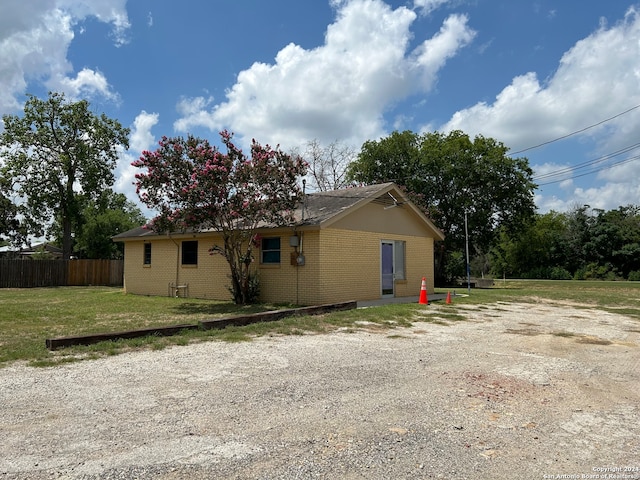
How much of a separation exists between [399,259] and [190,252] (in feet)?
26.3

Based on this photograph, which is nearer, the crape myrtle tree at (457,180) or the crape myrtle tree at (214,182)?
the crape myrtle tree at (214,182)

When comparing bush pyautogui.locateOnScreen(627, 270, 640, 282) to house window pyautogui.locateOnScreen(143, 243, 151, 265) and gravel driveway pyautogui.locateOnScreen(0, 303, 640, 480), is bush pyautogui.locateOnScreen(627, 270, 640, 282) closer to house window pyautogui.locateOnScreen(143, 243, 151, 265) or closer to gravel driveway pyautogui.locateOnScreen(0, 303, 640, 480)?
gravel driveway pyautogui.locateOnScreen(0, 303, 640, 480)

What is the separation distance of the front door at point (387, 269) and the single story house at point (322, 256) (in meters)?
0.04

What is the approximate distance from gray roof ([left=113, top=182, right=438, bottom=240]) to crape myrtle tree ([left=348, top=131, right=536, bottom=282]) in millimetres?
14275

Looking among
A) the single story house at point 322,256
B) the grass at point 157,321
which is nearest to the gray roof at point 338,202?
the single story house at point 322,256

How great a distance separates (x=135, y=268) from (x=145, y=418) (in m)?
17.5

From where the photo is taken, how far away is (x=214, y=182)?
494 inches

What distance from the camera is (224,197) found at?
12945 millimetres

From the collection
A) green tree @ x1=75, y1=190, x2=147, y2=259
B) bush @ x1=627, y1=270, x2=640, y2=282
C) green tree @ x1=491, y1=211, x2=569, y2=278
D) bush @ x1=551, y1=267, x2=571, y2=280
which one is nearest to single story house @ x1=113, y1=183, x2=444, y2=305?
green tree @ x1=75, y1=190, x2=147, y2=259

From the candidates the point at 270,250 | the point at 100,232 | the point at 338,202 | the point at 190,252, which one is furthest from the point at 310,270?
the point at 100,232

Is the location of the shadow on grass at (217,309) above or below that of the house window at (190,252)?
below

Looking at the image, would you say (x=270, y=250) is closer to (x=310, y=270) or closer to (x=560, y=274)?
(x=310, y=270)

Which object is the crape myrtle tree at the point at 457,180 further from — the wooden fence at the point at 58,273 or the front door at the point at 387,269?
the wooden fence at the point at 58,273

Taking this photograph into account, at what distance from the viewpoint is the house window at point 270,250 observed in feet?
50.0
